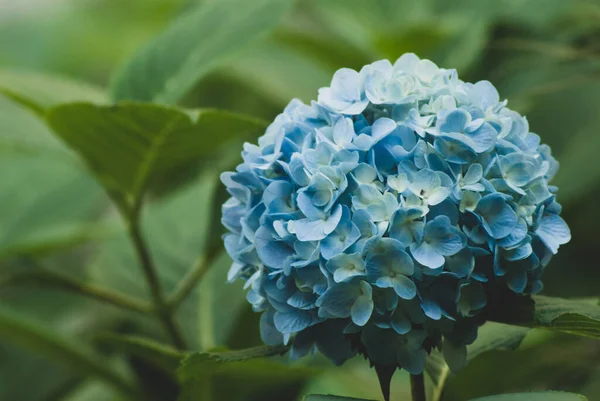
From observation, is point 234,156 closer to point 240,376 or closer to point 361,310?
point 240,376

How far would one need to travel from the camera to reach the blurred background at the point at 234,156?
107 cm

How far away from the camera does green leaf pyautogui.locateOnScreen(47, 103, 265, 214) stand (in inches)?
31.1

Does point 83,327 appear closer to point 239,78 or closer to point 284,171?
point 239,78

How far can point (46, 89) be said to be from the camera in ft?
3.33

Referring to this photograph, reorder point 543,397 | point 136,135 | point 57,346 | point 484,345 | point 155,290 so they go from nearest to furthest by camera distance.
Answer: point 543,397 → point 484,345 → point 136,135 → point 155,290 → point 57,346

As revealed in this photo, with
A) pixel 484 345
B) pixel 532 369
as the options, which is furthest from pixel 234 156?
pixel 484 345

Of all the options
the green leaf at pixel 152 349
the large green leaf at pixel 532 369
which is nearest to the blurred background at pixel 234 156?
the large green leaf at pixel 532 369

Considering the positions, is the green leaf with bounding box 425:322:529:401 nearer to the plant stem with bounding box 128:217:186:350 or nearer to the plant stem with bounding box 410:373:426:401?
the plant stem with bounding box 410:373:426:401

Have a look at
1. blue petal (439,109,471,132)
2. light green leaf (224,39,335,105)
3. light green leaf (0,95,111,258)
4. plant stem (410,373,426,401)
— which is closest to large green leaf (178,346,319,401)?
plant stem (410,373,426,401)

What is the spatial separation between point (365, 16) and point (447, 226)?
0.92 m

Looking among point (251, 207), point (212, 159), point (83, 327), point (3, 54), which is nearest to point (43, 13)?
point (3, 54)

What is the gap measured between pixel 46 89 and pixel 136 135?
0.25 m

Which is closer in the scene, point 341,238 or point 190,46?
point 341,238

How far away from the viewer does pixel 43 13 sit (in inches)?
106
